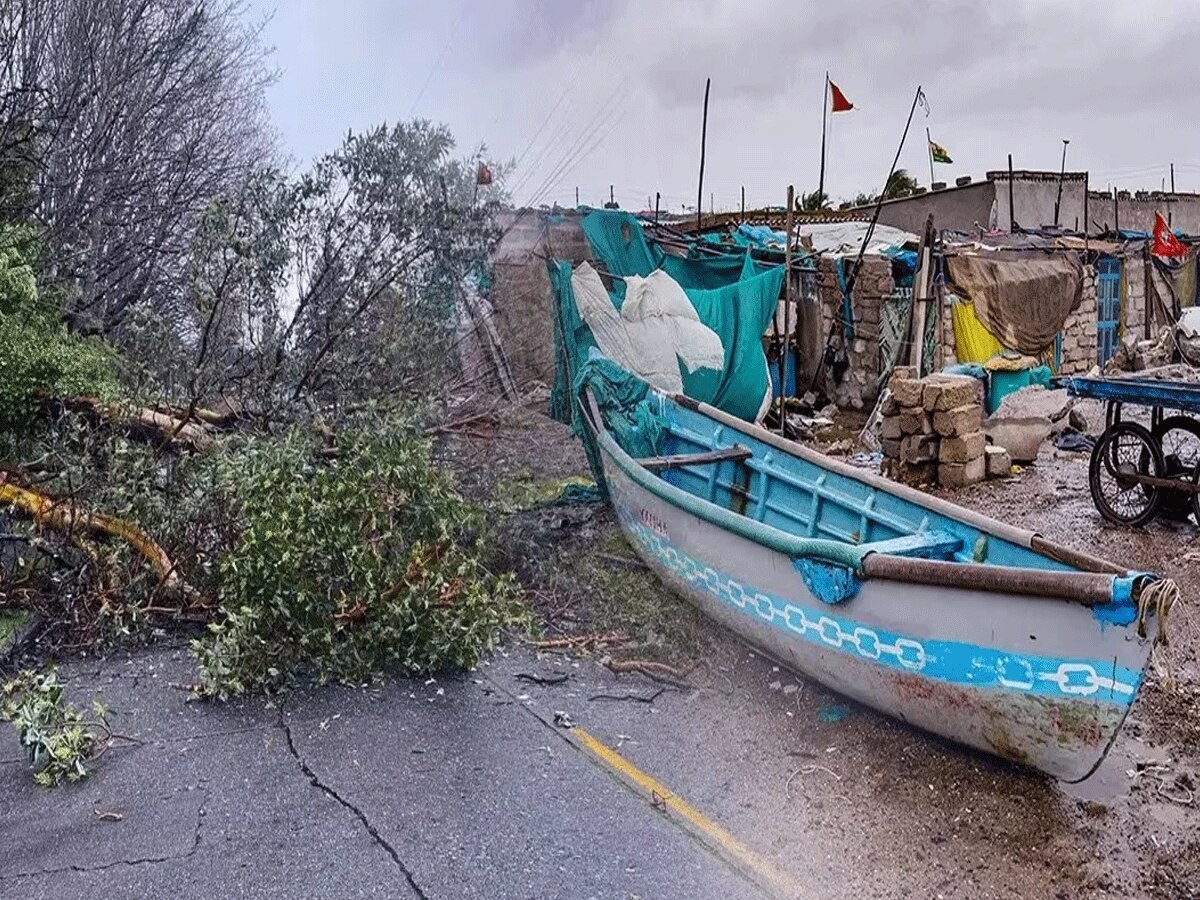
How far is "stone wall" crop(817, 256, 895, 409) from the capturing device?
12.9 metres

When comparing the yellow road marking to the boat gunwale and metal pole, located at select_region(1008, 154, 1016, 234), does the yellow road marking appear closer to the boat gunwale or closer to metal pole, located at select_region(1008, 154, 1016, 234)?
the boat gunwale

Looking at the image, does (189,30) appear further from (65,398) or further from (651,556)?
(651,556)

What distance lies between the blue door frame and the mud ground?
1045cm

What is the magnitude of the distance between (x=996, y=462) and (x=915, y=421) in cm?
81

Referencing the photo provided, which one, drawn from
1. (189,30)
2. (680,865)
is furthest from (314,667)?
(189,30)

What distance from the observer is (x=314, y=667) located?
474 cm

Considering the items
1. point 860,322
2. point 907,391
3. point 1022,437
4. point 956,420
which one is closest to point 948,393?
point 956,420

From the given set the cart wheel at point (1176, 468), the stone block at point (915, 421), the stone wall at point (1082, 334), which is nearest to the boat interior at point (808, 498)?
the stone block at point (915, 421)

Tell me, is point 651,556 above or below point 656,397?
below

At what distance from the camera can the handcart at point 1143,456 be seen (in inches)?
276

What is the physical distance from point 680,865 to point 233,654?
213 cm

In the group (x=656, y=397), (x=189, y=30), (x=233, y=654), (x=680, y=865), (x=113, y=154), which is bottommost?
(x=680, y=865)

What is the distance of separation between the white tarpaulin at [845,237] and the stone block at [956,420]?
4.72 m

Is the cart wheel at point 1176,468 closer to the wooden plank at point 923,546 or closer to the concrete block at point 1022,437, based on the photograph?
the concrete block at point 1022,437
